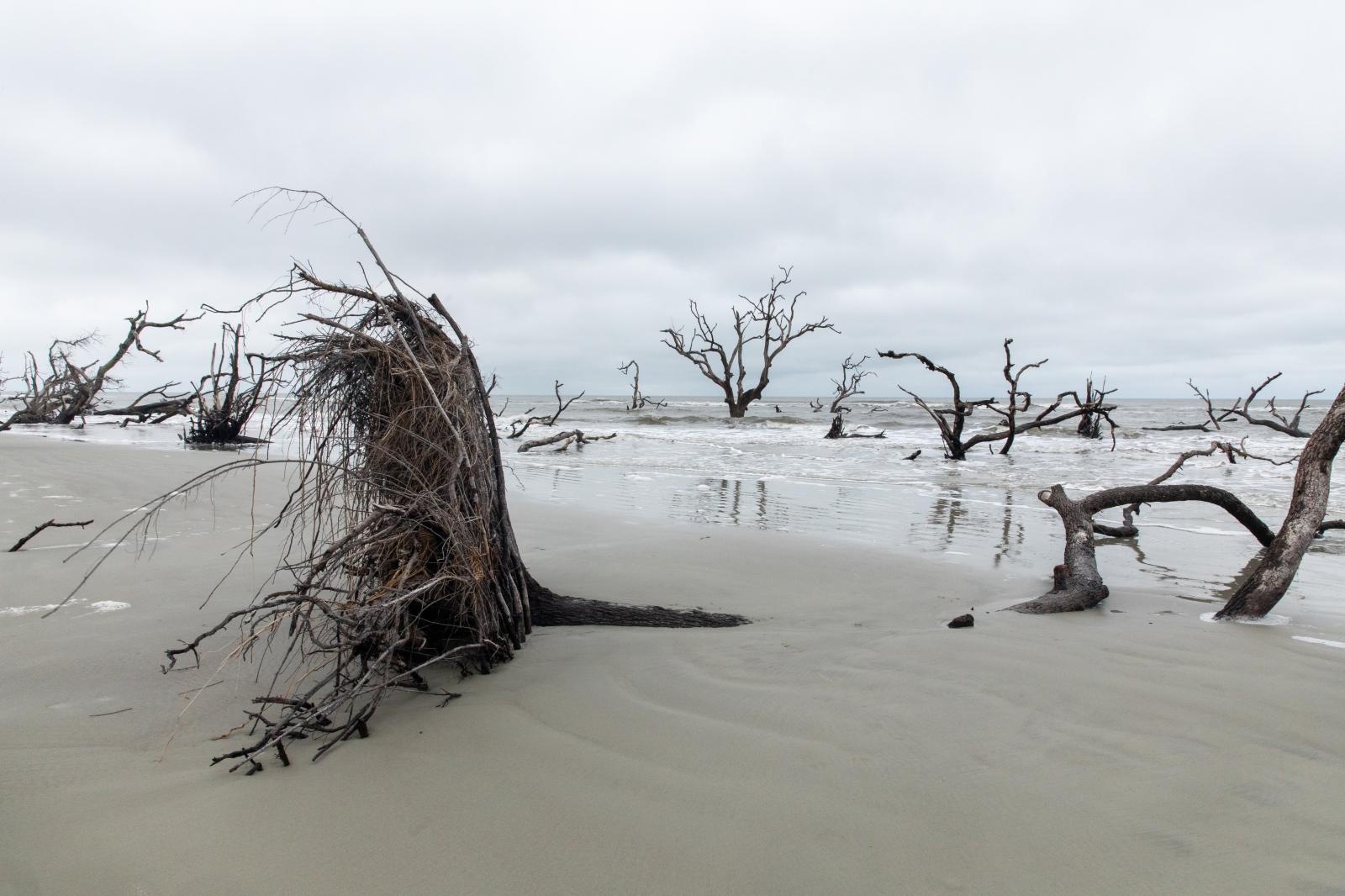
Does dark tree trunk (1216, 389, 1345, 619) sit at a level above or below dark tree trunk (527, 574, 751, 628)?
above

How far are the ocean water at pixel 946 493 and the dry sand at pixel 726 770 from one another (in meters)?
1.86

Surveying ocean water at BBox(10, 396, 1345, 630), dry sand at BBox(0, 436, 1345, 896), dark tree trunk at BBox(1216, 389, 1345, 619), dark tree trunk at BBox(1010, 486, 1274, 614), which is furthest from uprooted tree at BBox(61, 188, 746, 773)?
dark tree trunk at BBox(1216, 389, 1345, 619)

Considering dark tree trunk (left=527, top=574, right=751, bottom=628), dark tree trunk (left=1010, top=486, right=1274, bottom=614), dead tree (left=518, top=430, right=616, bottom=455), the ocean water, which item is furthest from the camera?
dead tree (left=518, top=430, right=616, bottom=455)

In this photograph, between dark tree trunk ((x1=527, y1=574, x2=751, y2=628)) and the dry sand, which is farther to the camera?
dark tree trunk ((x1=527, y1=574, x2=751, y2=628))

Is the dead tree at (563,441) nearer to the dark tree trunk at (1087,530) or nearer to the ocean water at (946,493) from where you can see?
the ocean water at (946,493)

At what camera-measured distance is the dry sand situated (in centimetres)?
178

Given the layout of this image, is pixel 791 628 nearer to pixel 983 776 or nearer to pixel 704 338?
pixel 983 776

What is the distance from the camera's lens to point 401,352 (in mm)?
3023

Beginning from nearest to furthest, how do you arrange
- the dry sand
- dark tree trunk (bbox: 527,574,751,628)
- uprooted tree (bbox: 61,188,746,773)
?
the dry sand
uprooted tree (bbox: 61,188,746,773)
dark tree trunk (bbox: 527,574,751,628)

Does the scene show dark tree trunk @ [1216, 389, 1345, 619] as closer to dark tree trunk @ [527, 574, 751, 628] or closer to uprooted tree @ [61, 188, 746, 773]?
dark tree trunk @ [527, 574, 751, 628]

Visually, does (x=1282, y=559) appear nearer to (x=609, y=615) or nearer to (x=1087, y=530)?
(x=1087, y=530)

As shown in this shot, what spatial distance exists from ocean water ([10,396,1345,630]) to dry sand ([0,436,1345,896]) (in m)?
1.86

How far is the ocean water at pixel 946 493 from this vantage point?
226 inches

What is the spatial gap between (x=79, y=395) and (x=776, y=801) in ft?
77.1
